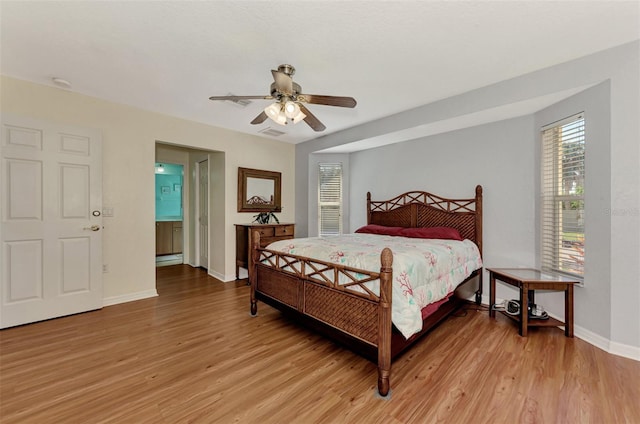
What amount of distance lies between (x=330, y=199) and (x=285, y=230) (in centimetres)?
110

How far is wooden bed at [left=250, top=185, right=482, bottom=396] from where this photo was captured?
1743 mm

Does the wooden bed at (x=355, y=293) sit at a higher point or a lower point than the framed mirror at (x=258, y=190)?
lower

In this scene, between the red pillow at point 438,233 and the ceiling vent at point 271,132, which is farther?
the ceiling vent at point 271,132

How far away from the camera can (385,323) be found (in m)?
1.73

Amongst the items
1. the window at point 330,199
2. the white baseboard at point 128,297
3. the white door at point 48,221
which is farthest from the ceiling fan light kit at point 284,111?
the white baseboard at point 128,297

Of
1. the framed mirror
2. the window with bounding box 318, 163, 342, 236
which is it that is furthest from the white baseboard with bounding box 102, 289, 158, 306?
the window with bounding box 318, 163, 342, 236

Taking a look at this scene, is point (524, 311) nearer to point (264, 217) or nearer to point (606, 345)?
point (606, 345)

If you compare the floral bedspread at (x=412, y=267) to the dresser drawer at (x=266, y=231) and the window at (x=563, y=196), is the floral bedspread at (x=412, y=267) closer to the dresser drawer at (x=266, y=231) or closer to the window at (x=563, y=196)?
the window at (x=563, y=196)

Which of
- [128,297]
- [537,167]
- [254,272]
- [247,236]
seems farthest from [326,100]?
[128,297]

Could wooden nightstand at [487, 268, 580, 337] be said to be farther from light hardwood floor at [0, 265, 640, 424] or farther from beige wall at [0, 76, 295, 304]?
beige wall at [0, 76, 295, 304]

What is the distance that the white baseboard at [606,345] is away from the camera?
215cm

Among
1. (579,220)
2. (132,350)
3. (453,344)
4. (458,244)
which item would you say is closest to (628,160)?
(579,220)

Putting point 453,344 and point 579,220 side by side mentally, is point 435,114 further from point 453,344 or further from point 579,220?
point 453,344

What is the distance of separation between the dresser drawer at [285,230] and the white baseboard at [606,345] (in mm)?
3811
